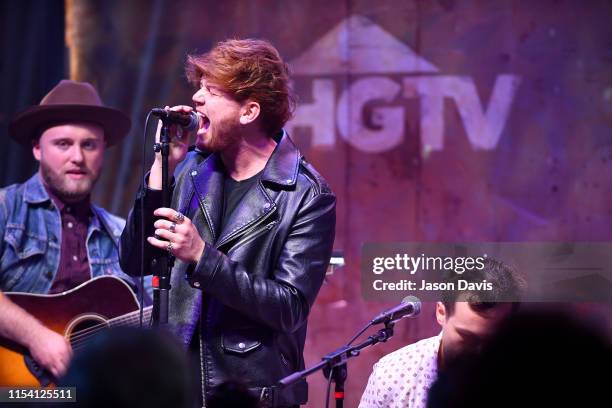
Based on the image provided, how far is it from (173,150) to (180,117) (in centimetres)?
33

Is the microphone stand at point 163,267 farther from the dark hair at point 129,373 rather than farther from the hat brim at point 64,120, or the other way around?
the hat brim at point 64,120

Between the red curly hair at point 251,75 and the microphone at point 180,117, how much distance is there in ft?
0.81

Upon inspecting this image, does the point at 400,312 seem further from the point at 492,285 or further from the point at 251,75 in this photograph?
the point at 492,285

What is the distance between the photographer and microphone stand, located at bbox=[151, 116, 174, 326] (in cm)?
319

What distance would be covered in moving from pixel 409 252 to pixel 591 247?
964 millimetres

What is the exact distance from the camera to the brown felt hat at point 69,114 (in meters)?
5.21

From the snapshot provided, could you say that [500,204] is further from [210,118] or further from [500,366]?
[500,366]

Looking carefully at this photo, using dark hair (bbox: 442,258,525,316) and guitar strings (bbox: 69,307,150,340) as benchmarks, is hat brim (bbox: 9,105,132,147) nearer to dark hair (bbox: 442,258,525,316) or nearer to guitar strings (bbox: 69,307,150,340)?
guitar strings (bbox: 69,307,150,340)

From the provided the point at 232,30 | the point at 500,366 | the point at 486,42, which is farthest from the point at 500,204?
the point at 500,366

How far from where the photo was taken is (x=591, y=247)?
4809mm

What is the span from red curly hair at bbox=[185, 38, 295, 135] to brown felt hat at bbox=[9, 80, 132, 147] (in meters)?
1.71

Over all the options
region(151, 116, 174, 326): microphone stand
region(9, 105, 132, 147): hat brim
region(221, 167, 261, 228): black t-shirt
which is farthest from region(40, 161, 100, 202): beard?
region(151, 116, 174, 326): microphone stand

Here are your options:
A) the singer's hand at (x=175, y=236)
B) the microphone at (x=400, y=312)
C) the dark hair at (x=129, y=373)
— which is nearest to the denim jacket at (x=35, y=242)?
the singer's hand at (x=175, y=236)

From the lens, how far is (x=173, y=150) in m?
3.56
